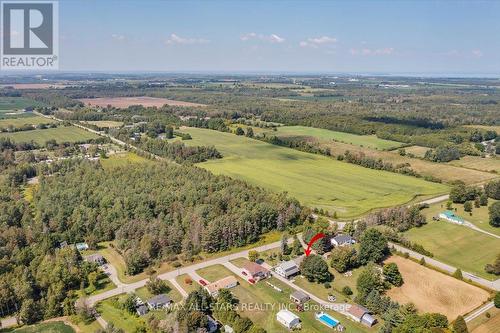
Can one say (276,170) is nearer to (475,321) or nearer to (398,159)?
(398,159)

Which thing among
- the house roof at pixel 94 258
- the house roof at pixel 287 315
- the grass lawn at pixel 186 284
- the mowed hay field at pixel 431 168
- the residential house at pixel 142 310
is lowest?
the residential house at pixel 142 310

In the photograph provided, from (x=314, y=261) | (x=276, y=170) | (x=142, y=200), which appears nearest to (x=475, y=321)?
(x=314, y=261)

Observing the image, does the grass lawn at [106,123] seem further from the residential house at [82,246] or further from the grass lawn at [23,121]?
the residential house at [82,246]

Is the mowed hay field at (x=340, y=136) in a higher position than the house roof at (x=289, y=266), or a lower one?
higher

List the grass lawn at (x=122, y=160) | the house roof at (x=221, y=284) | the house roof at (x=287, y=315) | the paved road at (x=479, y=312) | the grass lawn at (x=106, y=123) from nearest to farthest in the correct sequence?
the house roof at (x=287, y=315), the paved road at (x=479, y=312), the house roof at (x=221, y=284), the grass lawn at (x=122, y=160), the grass lawn at (x=106, y=123)

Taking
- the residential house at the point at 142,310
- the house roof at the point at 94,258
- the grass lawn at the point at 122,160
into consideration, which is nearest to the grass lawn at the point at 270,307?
the residential house at the point at 142,310

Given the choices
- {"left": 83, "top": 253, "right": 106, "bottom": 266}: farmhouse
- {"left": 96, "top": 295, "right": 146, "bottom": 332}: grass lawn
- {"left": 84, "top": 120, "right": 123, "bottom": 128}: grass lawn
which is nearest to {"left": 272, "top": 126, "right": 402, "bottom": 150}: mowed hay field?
{"left": 84, "top": 120, "right": 123, "bottom": 128}: grass lawn
